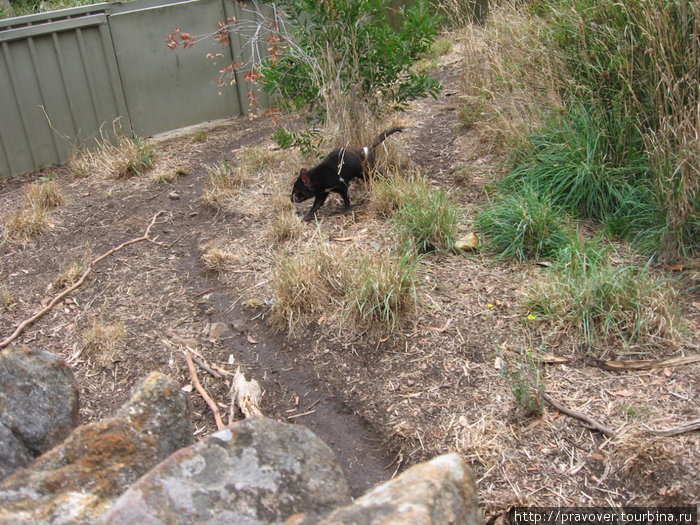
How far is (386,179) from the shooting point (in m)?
5.26

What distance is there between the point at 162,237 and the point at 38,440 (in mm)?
3053

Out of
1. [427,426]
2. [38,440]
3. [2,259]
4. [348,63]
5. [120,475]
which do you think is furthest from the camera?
[348,63]

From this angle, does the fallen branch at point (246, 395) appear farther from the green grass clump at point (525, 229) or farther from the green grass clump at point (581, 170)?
the green grass clump at point (581, 170)

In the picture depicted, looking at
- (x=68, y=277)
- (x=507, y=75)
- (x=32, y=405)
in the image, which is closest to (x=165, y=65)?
(x=68, y=277)

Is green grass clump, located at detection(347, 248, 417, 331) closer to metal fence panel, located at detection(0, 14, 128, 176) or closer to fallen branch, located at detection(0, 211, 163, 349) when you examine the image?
fallen branch, located at detection(0, 211, 163, 349)

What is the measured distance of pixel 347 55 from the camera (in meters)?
5.57

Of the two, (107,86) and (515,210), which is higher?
(107,86)

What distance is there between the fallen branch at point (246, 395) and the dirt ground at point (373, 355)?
0.06 m

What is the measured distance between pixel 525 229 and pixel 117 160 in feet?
14.5

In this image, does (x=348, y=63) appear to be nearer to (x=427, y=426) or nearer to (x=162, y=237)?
(x=162, y=237)

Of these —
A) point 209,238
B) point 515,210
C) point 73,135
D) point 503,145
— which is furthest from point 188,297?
point 73,135

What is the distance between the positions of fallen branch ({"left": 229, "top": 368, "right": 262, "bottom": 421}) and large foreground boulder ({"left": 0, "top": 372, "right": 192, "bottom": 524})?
34.3 inches

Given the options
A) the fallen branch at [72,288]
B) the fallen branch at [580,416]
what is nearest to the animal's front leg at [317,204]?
the fallen branch at [72,288]

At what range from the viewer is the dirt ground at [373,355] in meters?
2.83
